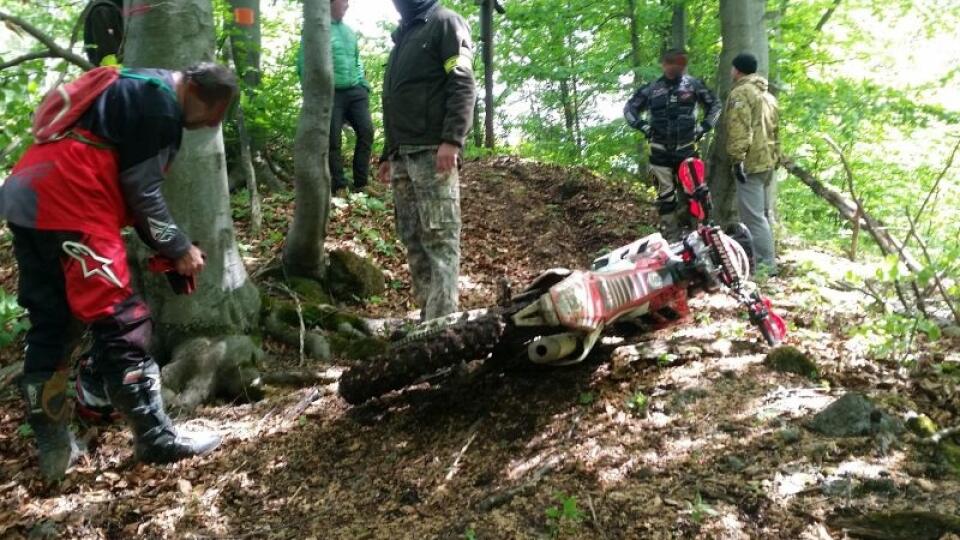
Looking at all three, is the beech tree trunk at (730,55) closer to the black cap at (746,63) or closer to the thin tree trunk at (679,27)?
the black cap at (746,63)

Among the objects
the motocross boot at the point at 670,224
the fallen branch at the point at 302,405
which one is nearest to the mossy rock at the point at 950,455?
the fallen branch at the point at 302,405

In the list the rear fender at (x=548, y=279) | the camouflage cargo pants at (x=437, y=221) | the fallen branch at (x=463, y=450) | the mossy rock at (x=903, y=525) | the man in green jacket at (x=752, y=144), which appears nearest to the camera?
the mossy rock at (x=903, y=525)

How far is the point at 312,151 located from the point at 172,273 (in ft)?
7.77

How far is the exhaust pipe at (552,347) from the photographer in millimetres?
3078

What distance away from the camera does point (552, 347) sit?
308 centimetres

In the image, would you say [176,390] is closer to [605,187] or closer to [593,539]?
[593,539]

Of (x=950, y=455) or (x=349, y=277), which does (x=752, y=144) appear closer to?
(x=349, y=277)

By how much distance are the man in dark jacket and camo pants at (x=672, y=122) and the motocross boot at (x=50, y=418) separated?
6.43 meters

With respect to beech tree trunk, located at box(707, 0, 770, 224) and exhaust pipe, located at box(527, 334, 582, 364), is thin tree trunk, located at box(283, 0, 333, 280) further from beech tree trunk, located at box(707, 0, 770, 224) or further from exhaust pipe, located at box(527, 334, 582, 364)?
beech tree trunk, located at box(707, 0, 770, 224)

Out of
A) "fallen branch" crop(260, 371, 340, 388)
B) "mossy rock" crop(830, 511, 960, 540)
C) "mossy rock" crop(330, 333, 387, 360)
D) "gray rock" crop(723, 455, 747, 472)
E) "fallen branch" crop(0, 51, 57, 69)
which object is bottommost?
"mossy rock" crop(830, 511, 960, 540)

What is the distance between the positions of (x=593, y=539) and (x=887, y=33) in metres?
13.7

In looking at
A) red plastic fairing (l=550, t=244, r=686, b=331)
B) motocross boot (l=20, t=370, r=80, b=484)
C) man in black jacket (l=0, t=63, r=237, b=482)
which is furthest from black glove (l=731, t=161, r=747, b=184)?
motocross boot (l=20, t=370, r=80, b=484)

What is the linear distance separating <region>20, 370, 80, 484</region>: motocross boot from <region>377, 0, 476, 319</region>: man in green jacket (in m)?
2.00

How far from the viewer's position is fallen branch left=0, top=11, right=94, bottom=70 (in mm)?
3590
